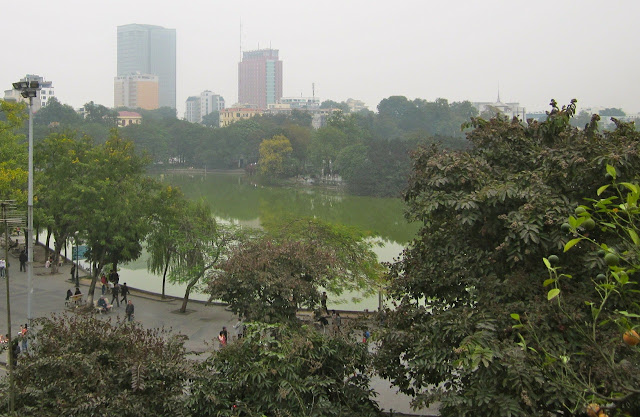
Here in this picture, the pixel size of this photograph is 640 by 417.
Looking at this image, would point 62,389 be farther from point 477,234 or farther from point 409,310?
point 477,234

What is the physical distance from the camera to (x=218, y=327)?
14727 millimetres

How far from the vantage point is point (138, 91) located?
17362 cm

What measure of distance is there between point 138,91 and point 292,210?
147 m

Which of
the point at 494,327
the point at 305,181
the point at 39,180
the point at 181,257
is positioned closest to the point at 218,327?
the point at 181,257

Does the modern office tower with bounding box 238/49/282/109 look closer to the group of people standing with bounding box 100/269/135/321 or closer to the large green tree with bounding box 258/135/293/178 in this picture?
the large green tree with bounding box 258/135/293/178

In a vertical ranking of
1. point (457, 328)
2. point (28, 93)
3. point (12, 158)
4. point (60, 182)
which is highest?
point (28, 93)

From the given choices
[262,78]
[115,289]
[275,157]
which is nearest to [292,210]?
[275,157]

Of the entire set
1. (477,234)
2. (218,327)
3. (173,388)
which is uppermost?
(477,234)

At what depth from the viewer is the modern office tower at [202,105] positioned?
180625mm

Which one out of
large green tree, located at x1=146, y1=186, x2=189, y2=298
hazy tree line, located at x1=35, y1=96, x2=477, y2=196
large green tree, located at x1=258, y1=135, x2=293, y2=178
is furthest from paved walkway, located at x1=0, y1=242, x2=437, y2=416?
large green tree, located at x1=258, y1=135, x2=293, y2=178

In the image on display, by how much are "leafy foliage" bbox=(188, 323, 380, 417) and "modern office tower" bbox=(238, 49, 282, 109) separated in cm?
17113

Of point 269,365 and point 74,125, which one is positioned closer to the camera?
point 269,365

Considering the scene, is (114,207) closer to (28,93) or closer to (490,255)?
(28,93)

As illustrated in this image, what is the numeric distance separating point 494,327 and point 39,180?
15070mm
